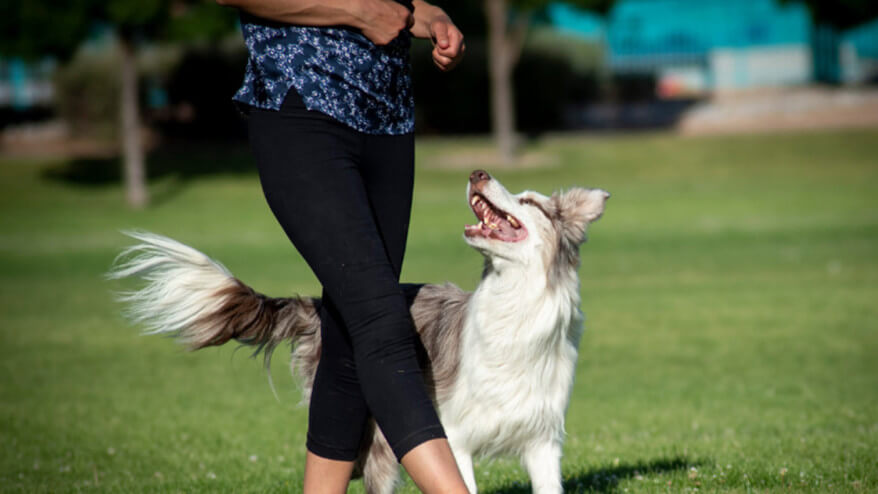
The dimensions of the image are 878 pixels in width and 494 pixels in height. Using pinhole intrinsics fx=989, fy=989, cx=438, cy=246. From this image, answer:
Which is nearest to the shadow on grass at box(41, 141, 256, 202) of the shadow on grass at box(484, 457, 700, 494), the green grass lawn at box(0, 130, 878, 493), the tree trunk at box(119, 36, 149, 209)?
the tree trunk at box(119, 36, 149, 209)

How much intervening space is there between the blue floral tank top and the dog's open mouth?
32.4 inches

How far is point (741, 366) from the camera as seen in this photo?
10133 millimetres

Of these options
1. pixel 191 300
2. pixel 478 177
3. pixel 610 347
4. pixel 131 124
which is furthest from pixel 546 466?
pixel 131 124

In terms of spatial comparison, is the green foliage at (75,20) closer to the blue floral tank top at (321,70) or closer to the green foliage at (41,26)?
the green foliage at (41,26)

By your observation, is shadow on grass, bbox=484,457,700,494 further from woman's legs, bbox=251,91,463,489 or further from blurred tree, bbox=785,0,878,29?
blurred tree, bbox=785,0,878,29

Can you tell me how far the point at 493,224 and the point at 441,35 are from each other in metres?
0.96

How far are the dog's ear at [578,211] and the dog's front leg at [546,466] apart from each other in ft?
2.88

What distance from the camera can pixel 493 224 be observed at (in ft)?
14.0

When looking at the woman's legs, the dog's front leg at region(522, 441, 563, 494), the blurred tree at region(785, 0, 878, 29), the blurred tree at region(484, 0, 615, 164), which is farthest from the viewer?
the blurred tree at region(785, 0, 878, 29)

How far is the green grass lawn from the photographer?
600 cm

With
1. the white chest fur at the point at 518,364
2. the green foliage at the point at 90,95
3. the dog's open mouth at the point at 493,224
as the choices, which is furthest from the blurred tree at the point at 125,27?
the white chest fur at the point at 518,364

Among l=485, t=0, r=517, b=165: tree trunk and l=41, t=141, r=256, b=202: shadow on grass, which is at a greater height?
l=485, t=0, r=517, b=165: tree trunk

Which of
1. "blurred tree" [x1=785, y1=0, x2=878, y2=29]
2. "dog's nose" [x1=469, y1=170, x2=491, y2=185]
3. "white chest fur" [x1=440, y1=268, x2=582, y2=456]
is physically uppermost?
"blurred tree" [x1=785, y1=0, x2=878, y2=29]

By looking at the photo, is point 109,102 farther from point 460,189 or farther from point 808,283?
point 808,283
